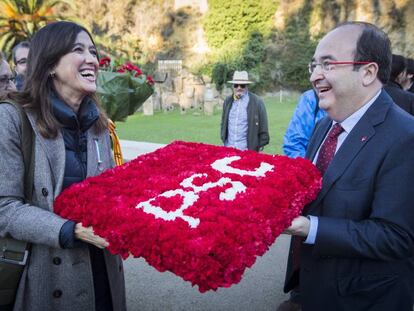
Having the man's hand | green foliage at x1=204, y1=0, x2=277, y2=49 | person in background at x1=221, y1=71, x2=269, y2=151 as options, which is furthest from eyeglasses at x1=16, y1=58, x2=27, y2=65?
green foliage at x1=204, y1=0, x2=277, y2=49

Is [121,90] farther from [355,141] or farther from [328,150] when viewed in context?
[355,141]

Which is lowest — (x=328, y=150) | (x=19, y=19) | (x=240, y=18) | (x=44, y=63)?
(x=328, y=150)

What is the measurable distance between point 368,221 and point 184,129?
46.3ft

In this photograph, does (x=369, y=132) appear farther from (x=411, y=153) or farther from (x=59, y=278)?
(x=59, y=278)

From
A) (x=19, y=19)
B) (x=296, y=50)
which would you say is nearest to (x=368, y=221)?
(x=19, y=19)

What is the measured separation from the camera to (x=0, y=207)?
168cm

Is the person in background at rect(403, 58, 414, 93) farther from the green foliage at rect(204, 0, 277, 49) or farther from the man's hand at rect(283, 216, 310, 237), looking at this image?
the green foliage at rect(204, 0, 277, 49)

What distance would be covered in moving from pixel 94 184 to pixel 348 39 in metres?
1.36

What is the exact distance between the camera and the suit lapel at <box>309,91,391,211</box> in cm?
176

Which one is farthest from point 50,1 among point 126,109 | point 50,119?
point 50,119

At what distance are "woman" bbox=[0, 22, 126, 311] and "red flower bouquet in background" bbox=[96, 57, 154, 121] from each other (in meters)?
1.28

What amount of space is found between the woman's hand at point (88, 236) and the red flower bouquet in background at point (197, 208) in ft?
0.12

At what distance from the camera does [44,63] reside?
1922 mm

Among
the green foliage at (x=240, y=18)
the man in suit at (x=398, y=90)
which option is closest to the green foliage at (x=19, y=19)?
the green foliage at (x=240, y=18)
